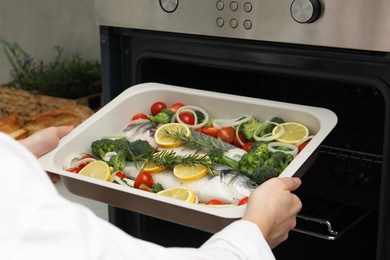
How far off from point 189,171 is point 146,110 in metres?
0.34

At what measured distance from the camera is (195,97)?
1.54 m

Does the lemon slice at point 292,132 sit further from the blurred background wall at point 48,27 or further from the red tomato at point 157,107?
the blurred background wall at point 48,27

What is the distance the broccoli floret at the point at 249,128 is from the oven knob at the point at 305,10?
263 mm

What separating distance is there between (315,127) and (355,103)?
1.37ft

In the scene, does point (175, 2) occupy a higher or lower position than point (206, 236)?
higher

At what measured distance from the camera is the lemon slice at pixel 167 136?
1400mm

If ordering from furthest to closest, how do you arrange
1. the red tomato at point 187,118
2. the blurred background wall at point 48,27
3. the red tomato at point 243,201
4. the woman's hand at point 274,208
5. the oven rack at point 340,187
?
1. the blurred background wall at point 48,27
2. the oven rack at point 340,187
3. the red tomato at point 187,118
4. the red tomato at point 243,201
5. the woman's hand at point 274,208

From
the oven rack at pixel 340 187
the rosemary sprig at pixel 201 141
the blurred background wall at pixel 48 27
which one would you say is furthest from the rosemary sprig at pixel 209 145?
the blurred background wall at pixel 48 27

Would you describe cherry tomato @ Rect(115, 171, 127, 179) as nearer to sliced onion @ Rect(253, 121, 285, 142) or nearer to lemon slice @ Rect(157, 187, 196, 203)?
lemon slice @ Rect(157, 187, 196, 203)

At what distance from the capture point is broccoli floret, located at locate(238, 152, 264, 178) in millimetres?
1277

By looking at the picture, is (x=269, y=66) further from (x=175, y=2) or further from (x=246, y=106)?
(x=175, y=2)

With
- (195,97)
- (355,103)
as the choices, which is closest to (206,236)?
(195,97)

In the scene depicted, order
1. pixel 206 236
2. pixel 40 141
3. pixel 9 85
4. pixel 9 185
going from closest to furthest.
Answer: pixel 9 185
pixel 40 141
pixel 206 236
pixel 9 85

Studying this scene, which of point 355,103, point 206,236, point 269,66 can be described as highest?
point 269,66
